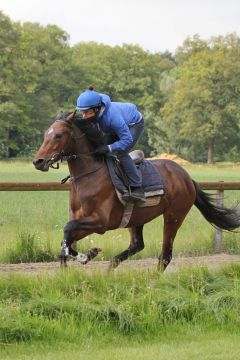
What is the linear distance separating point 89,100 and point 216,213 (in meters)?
3.29

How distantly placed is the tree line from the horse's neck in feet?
189

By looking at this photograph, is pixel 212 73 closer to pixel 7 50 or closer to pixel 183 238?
pixel 7 50

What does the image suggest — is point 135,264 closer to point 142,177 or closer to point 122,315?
point 142,177

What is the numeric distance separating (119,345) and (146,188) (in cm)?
381

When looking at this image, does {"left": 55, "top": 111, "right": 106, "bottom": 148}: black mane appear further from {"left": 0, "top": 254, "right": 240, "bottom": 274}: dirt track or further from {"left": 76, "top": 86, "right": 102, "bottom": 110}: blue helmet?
{"left": 0, "top": 254, "right": 240, "bottom": 274}: dirt track

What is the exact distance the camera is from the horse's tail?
10984 millimetres

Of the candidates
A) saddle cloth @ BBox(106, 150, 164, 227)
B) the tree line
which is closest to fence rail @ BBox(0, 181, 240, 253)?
saddle cloth @ BBox(106, 150, 164, 227)

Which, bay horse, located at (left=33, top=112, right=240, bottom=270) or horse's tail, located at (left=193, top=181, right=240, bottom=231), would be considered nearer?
bay horse, located at (left=33, top=112, right=240, bottom=270)

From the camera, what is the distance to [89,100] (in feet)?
28.7

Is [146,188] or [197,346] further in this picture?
[146,188]

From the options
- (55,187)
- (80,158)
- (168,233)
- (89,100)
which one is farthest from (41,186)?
(89,100)

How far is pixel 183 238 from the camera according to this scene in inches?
514

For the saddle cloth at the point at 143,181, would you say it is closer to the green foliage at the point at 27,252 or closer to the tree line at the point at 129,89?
the green foliage at the point at 27,252

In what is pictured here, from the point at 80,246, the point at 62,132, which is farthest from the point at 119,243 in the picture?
the point at 62,132
